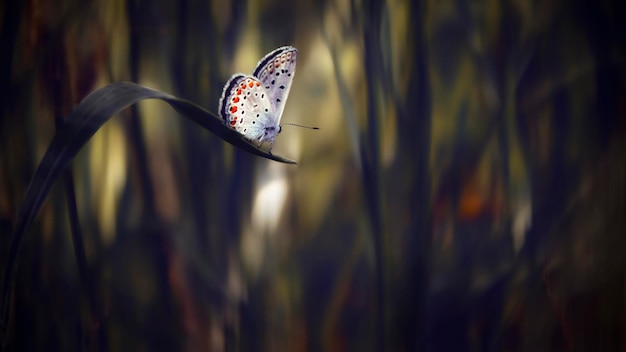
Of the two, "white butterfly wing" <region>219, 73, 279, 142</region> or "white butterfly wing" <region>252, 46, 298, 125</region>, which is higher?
"white butterfly wing" <region>252, 46, 298, 125</region>

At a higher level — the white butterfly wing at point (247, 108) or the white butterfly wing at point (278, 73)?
the white butterfly wing at point (278, 73)

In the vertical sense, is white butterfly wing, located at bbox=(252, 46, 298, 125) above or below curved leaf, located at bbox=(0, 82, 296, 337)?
above

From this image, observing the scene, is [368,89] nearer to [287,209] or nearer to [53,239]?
[287,209]

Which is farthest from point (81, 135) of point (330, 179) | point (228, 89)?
point (330, 179)

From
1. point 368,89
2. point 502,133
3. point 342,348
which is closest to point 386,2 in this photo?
point 368,89
